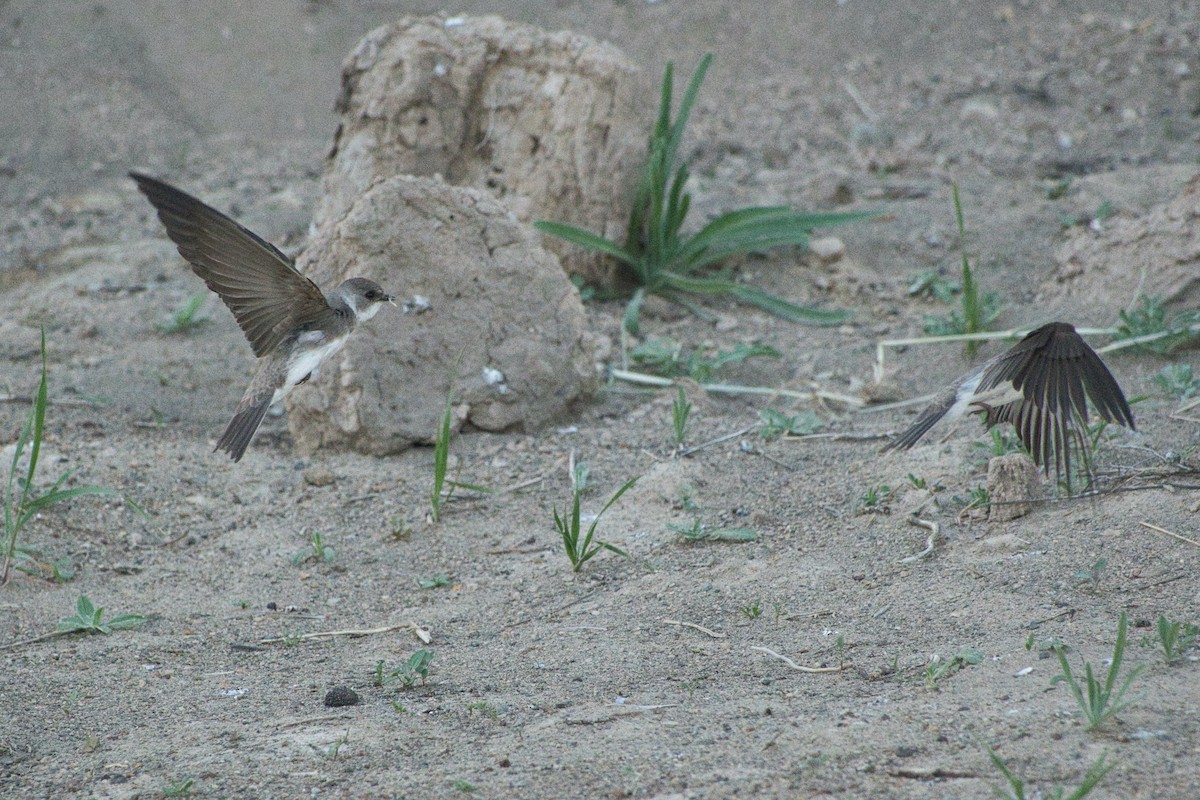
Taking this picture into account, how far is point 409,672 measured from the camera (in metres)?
3.21

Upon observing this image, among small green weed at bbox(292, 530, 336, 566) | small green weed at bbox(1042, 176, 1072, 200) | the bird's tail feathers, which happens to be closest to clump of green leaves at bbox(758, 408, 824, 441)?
small green weed at bbox(292, 530, 336, 566)

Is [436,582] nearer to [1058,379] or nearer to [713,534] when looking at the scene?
[713,534]

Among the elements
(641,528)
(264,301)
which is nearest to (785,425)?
(641,528)

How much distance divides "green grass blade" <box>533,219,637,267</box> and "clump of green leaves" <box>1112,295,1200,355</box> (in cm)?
223

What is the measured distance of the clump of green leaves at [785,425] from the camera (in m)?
4.65

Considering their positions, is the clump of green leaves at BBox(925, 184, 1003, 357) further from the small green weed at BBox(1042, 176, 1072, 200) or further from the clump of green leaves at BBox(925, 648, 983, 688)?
the clump of green leaves at BBox(925, 648, 983, 688)

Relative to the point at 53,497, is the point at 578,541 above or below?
below

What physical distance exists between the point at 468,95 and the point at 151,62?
11.7 ft

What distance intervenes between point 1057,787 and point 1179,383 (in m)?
2.53

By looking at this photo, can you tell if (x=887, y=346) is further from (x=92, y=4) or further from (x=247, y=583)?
(x=92, y=4)

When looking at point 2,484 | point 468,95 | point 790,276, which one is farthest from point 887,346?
point 2,484

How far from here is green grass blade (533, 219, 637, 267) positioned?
556 centimetres

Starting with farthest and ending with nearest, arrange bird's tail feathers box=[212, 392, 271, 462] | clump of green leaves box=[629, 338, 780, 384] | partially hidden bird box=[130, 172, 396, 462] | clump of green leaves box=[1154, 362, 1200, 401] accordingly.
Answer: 1. clump of green leaves box=[629, 338, 780, 384]
2. clump of green leaves box=[1154, 362, 1200, 401]
3. bird's tail feathers box=[212, 392, 271, 462]
4. partially hidden bird box=[130, 172, 396, 462]

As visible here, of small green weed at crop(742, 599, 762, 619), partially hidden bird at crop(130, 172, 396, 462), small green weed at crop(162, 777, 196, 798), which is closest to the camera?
small green weed at crop(162, 777, 196, 798)
